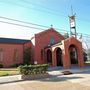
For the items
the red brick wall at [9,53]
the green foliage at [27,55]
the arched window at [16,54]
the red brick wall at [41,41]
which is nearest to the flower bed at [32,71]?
the red brick wall at [41,41]

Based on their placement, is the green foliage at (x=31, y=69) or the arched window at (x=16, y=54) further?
the arched window at (x=16, y=54)

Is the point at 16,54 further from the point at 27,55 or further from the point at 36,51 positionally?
the point at 36,51

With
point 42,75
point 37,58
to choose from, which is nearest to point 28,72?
point 42,75

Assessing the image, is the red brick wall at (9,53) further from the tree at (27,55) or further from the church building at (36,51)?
the tree at (27,55)

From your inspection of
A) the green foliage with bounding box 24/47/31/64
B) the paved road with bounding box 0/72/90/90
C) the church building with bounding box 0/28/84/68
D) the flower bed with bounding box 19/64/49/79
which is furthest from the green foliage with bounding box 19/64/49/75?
the green foliage with bounding box 24/47/31/64

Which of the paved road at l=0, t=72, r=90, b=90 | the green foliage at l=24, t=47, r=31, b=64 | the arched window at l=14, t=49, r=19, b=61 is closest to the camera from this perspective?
the paved road at l=0, t=72, r=90, b=90

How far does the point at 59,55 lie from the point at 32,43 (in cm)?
665

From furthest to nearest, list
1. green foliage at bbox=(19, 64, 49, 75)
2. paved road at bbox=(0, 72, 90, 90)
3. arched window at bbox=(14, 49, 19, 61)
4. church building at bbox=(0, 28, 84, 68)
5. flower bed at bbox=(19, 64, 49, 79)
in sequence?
arched window at bbox=(14, 49, 19, 61) → church building at bbox=(0, 28, 84, 68) → green foliage at bbox=(19, 64, 49, 75) → flower bed at bbox=(19, 64, 49, 79) → paved road at bbox=(0, 72, 90, 90)

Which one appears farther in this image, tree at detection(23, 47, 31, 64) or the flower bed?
tree at detection(23, 47, 31, 64)

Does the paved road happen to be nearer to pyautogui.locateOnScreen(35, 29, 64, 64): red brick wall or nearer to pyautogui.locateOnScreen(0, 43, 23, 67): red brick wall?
pyautogui.locateOnScreen(35, 29, 64, 64): red brick wall

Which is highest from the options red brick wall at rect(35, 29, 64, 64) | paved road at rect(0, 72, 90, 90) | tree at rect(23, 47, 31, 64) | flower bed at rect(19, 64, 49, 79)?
red brick wall at rect(35, 29, 64, 64)

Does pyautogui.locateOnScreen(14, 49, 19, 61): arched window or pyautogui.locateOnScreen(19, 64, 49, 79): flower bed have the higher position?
pyautogui.locateOnScreen(14, 49, 19, 61): arched window

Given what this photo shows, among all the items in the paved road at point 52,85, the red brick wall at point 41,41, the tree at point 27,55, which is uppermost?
the red brick wall at point 41,41

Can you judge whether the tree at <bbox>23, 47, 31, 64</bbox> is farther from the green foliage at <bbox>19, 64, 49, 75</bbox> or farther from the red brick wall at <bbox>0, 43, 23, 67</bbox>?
the green foliage at <bbox>19, 64, 49, 75</bbox>
